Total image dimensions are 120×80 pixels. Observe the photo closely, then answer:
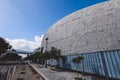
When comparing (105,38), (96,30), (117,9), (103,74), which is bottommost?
(103,74)

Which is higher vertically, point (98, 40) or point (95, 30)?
point (95, 30)

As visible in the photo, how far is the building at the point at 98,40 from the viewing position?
15.9m

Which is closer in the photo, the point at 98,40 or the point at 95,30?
the point at 98,40

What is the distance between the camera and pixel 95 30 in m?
20.3

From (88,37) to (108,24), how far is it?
172 inches

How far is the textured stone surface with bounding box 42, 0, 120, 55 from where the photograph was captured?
1741 cm

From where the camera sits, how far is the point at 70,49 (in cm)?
2653

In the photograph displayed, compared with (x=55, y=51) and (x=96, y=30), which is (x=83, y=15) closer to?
(x=96, y=30)

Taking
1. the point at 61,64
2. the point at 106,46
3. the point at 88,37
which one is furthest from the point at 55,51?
the point at 106,46

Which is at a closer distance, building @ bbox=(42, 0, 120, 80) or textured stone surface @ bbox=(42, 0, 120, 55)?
building @ bbox=(42, 0, 120, 80)

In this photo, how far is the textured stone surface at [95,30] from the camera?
17.4m

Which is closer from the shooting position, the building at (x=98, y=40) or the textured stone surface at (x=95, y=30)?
the building at (x=98, y=40)

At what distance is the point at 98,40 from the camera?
62.5ft

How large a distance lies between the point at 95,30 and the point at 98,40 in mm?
2200
